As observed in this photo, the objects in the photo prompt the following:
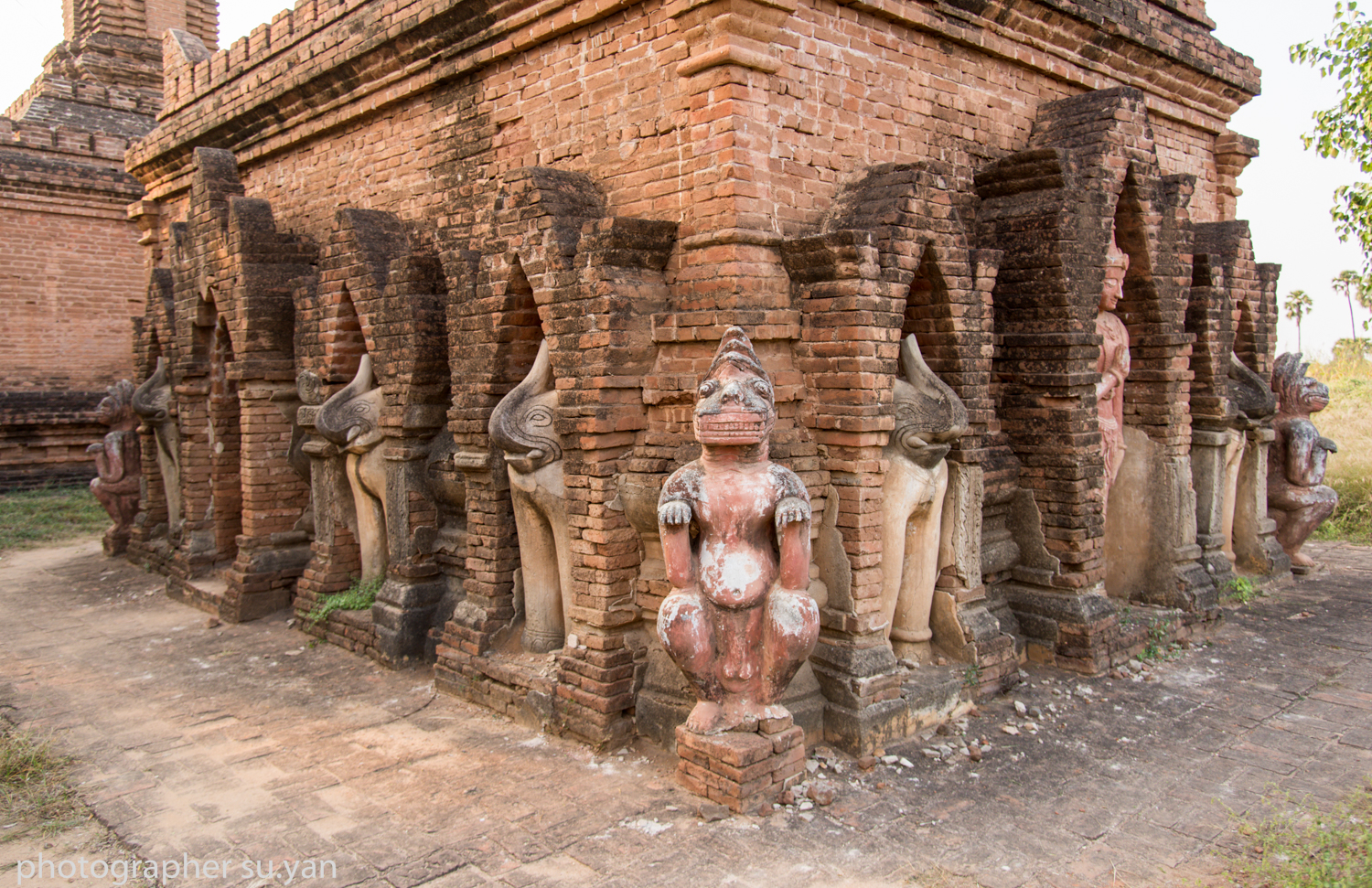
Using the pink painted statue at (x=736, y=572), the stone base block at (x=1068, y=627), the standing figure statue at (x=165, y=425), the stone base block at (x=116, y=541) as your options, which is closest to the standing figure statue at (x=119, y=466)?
the stone base block at (x=116, y=541)

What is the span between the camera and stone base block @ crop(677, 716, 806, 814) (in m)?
4.42

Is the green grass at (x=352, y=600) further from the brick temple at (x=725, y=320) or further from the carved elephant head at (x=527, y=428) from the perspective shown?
the carved elephant head at (x=527, y=428)

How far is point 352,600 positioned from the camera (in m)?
7.75

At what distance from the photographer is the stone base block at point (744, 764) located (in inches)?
174

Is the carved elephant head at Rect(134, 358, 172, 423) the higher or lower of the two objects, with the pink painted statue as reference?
higher

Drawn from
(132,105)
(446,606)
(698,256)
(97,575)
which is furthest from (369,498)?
(132,105)

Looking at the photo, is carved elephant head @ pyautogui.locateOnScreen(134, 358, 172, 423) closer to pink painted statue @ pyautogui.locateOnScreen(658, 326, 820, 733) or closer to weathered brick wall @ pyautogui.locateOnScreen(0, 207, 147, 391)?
weathered brick wall @ pyautogui.locateOnScreen(0, 207, 147, 391)

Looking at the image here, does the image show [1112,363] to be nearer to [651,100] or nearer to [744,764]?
[651,100]

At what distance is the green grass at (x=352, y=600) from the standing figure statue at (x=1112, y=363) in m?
5.72

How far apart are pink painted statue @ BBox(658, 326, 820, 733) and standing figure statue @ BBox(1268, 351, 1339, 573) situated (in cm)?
684

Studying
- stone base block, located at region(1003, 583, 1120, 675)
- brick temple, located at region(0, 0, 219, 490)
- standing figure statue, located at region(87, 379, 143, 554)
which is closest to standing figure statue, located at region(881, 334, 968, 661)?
stone base block, located at region(1003, 583, 1120, 675)

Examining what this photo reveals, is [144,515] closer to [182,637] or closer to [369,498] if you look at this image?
[182,637]

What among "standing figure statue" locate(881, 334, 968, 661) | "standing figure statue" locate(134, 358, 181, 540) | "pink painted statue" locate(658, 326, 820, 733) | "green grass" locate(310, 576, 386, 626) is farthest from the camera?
"standing figure statue" locate(134, 358, 181, 540)

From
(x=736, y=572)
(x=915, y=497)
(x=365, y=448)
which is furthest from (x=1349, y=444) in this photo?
(x=365, y=448)
